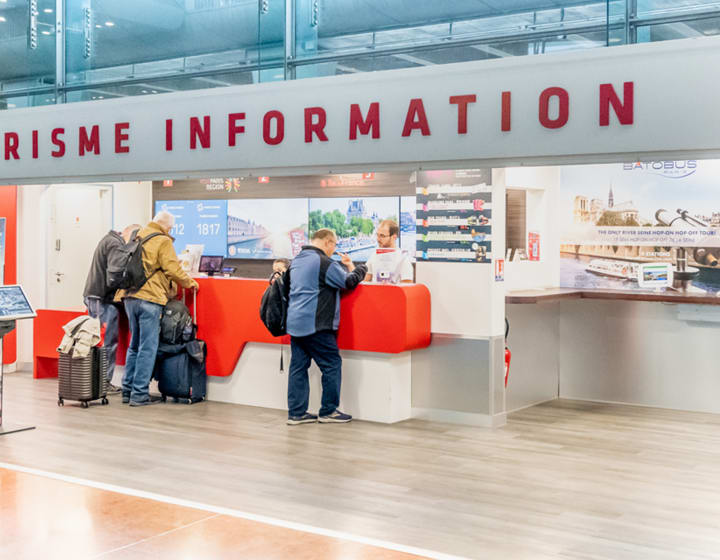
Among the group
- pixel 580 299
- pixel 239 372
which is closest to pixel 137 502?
pixel 239 372

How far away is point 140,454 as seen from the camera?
5695mm

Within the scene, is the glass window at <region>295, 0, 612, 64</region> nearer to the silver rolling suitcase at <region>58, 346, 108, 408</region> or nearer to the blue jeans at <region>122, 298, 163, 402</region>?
the blue jeans at <region>122, 298, 163, 402</region>

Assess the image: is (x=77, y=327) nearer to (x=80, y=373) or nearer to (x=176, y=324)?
(x=80, y=373)

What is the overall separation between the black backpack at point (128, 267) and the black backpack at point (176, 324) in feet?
1.03

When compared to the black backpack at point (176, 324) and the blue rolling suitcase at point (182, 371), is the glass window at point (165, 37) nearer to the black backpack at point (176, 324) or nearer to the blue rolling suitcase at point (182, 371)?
the black backpack at point (176, 324)

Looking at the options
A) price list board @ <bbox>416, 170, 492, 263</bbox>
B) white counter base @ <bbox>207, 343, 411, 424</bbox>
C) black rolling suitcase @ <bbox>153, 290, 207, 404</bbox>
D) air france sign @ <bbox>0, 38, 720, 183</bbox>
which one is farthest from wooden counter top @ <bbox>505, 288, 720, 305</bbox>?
black rolling suitcase @ <bbox>153, 290, 207, 404</bbox>

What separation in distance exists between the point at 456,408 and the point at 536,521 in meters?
2.38

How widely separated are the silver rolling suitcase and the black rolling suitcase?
0.48 meters

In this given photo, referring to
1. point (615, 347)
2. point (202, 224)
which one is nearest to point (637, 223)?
point (615, 347)

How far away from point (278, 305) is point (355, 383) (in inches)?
33.3

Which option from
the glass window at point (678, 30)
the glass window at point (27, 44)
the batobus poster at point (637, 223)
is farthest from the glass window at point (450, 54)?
the glass window at point (27, 44)

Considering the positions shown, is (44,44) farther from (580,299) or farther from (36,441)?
(580,299)

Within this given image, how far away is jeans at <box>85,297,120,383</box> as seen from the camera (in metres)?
7.88

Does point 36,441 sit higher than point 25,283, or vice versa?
point 25,283
